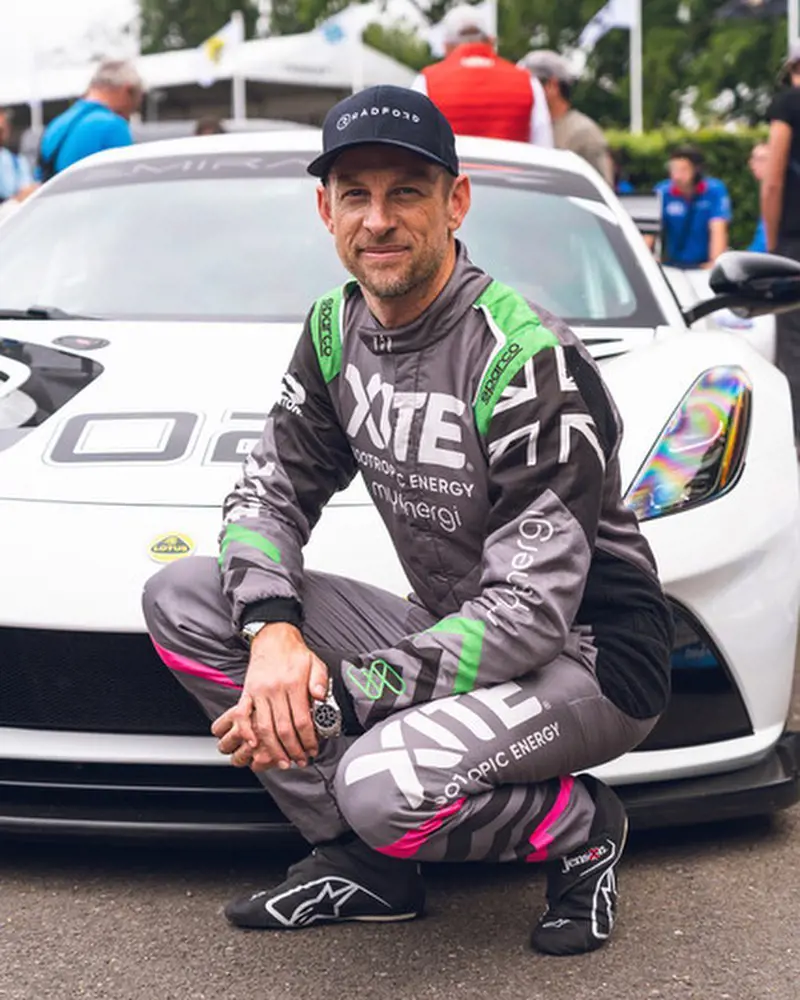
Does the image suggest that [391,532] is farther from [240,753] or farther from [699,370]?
[699,370]

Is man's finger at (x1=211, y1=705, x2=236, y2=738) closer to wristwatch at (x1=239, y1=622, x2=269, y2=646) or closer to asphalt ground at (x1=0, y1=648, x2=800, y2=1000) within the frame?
wristwatch at (x1=239, y1=622, x2=269, y2=646)

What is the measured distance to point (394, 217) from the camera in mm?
2498

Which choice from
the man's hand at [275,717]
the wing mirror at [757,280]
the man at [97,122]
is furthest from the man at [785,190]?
the man's hand at [275,717]

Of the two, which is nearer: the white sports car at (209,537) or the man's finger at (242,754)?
the man's finger at (242,754)

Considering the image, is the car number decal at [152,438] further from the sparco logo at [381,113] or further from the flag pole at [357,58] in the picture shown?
the flag pole at [357,58]

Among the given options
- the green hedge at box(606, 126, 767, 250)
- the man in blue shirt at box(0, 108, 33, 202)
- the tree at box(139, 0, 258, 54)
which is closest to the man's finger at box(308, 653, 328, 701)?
the man in blue shirt at box(0, 108, 33, 202)

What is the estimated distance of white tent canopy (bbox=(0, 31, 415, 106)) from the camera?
83.7 feet

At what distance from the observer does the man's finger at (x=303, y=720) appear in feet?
7.75

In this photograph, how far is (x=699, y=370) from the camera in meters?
3.11

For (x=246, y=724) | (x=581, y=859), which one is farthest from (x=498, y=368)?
(x=581, y=859)

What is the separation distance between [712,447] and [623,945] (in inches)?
35.1

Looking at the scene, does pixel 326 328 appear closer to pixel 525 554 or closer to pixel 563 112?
pixel 525 554

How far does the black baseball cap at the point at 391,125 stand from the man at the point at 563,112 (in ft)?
15.2

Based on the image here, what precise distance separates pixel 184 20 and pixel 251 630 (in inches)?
2507
